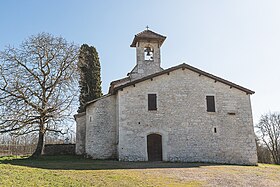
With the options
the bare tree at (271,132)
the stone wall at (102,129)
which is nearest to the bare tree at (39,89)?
the stone wall at (102,129)

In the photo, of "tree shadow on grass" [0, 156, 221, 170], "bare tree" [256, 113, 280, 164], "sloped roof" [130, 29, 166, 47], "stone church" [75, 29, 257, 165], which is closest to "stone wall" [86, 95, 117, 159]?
"stone church" [75, 29, 257, 165]

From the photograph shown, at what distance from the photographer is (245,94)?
19859mm

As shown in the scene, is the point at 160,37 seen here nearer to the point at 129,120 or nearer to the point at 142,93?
the point at 142,93

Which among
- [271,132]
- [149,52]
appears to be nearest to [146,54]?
[149,52]

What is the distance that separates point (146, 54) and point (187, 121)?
7981 mm

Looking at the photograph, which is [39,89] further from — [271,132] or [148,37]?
[271,132]

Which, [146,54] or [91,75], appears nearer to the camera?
[146,54]

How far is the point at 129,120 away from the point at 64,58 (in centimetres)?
654

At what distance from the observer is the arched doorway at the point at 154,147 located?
18.5 metres

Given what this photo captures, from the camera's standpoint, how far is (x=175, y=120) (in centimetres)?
1845

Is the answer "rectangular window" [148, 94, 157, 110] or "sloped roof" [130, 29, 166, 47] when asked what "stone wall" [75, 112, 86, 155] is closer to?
"rectangular window" [148, 94, 157, 110]

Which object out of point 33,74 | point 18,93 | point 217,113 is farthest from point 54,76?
point 217,113

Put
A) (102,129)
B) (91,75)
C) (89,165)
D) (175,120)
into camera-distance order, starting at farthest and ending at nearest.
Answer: (91,75), (102,129), (175,120), (89,165)

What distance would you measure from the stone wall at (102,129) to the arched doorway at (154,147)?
2641 millimetres
